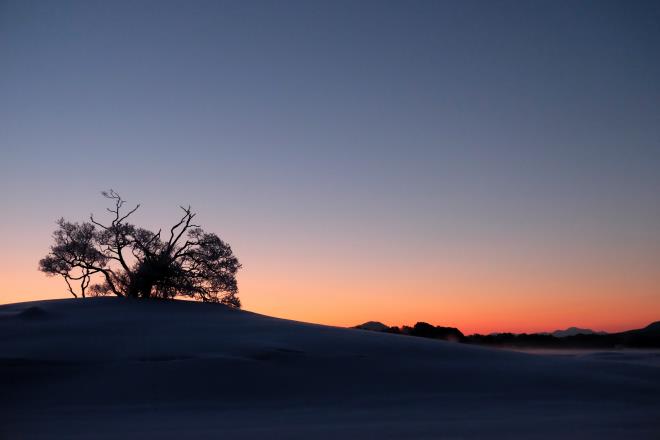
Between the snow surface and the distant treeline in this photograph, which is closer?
the snow surface

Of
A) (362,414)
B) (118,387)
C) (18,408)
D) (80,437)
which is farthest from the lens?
(118,387)

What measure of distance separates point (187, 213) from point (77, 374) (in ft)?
37.2

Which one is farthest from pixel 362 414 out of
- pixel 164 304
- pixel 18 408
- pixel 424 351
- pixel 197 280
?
pixel 197 280

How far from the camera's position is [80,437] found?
6734mm

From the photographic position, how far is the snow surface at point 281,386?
7.20m

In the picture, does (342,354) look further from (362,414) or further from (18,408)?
(18,408)

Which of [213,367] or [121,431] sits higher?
[213,367]

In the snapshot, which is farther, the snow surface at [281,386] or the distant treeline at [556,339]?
the distant treeline at [556,339]

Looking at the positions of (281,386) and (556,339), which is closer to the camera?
(281,386)

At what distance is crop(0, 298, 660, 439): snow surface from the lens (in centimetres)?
720

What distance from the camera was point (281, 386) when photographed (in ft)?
33.7

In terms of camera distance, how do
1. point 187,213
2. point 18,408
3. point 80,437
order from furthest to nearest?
point 187,213 → point 18,408 → point 80,437

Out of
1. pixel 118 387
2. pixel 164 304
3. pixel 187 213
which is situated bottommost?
pixel 118 387

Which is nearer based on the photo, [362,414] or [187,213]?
[362,414]
